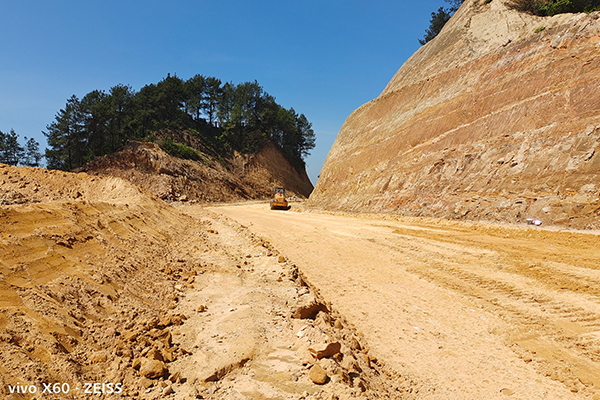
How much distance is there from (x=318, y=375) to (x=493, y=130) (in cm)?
1765

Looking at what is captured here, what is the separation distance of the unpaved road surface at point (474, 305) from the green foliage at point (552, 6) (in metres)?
17.6

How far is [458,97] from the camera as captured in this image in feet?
65.0

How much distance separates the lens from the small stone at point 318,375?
3191 millimetres

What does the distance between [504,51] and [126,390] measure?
23177 millimetres

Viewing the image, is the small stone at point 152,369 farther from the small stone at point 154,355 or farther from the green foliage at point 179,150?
the green foliage at point 179,150

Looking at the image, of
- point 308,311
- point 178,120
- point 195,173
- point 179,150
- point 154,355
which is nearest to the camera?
point 154,355

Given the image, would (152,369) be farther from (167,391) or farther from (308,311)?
(308,311)

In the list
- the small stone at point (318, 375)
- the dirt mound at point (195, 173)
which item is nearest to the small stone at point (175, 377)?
the small stone at point (318, 375)

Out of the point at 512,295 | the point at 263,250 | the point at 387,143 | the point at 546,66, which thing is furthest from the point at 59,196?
the point at 546,66

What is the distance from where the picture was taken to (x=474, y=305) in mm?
6188

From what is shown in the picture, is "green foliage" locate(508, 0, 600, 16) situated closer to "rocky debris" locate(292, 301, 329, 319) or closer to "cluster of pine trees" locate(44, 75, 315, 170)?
"rocky debris" locate(292, 301, 329, 319)

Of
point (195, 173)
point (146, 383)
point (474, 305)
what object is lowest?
point (474, 305)

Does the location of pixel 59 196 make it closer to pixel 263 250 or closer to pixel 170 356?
pixel 263 250

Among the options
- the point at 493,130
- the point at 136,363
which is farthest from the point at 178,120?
the point at 136,363
